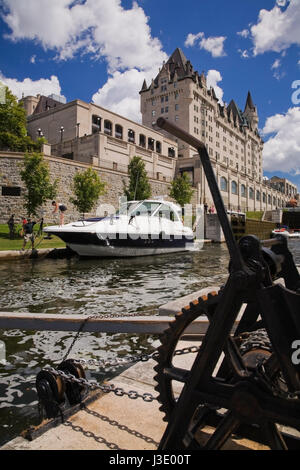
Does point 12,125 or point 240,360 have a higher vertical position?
point 12,125

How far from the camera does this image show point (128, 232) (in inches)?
601

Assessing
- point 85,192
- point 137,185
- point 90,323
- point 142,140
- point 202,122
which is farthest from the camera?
point 202,122

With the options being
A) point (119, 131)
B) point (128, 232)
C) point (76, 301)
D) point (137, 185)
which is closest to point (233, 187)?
point (119, 131)

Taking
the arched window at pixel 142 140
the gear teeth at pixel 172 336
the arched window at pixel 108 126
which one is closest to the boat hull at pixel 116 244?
the gear teeth at pixel 172 336

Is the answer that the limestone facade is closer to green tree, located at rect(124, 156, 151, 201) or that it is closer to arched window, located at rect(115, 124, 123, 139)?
arched window, located at rect(115, 124, 123, 139)

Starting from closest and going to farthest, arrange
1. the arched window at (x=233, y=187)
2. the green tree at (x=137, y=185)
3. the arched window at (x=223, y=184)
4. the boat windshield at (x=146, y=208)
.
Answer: the boat windshield at (x=146, y=208), the green tree at (x=137, y=185), the arched window at (x=223, y=184), the arched window at (x=233, y=187)

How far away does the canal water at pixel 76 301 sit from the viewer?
131 inches

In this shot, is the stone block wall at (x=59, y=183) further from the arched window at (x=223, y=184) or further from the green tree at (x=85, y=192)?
the arched window at (x=223, y=184)

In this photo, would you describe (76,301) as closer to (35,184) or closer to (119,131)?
(35,184)

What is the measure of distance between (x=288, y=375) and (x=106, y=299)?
20.6 feet

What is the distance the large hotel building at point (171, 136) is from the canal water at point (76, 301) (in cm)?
2920

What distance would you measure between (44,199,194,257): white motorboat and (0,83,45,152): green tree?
31.9 m

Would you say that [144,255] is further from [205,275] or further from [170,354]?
[170,354]

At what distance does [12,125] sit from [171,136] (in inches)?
1649
